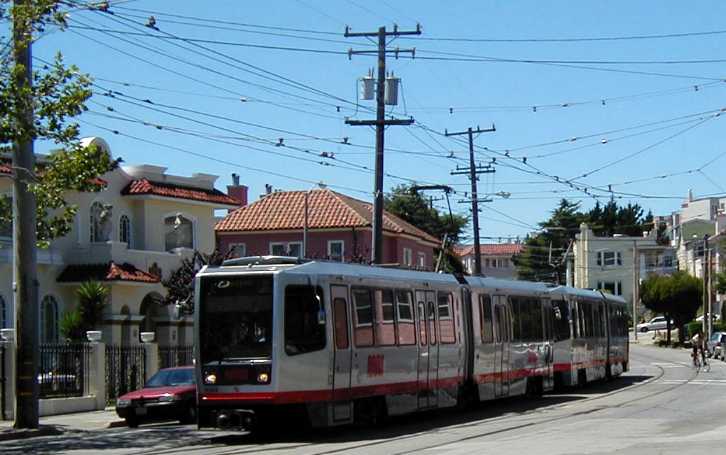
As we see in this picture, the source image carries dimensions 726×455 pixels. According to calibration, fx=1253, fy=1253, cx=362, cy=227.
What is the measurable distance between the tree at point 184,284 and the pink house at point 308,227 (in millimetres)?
19505

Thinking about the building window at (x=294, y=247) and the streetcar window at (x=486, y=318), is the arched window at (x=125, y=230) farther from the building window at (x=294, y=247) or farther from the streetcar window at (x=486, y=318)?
the building window at (x=294, y=247)

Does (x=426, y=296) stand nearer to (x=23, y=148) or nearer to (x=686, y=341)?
(x=23, y=148)

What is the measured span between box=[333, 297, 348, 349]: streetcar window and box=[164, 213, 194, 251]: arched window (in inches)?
950

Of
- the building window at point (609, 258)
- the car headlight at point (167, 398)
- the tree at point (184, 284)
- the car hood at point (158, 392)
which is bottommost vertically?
the car headlight at point (167, 398)

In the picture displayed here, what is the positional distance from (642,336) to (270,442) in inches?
3416

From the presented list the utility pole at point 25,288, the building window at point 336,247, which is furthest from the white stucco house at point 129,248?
the building window at point 336,247

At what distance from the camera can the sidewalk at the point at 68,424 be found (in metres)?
25.4

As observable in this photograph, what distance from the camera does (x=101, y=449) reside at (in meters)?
21.8

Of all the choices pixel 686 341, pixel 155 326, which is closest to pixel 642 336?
pixel 686 341

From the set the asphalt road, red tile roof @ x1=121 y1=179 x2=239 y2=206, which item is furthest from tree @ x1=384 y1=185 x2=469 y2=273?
the asphalt road

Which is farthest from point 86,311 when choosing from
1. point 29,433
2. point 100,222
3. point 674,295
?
point 674,295

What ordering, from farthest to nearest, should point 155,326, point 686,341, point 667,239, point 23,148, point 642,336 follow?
1. point 667,239
2. point 642,336
3. point 686,341
4. point 155,326
5. point 23,148

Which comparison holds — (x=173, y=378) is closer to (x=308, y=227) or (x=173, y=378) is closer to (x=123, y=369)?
(x=123, y=369)

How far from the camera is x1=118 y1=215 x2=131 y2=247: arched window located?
4425 centimetres
